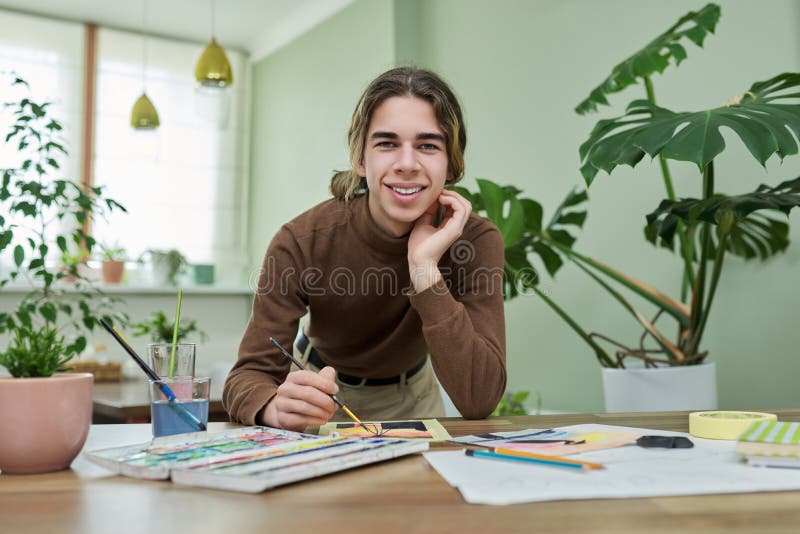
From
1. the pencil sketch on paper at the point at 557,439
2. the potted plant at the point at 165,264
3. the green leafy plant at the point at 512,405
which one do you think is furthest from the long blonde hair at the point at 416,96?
the potted plant at the point at 165,264

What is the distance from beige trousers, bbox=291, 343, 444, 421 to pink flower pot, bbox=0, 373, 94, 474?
3.16 ft

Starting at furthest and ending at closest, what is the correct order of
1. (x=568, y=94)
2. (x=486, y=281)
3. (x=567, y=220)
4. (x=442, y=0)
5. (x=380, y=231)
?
1. (x=442, y=0)
2. (x=568, y=94)
3. (x=567, y=220)
4. (x=380, y=231)
5. (x=486, y=281)

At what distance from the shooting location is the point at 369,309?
1.64m

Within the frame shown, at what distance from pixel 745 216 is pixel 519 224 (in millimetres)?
655

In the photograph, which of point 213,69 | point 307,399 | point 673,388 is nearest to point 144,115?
point 213,69

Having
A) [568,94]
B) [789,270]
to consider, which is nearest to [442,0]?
[568,94]

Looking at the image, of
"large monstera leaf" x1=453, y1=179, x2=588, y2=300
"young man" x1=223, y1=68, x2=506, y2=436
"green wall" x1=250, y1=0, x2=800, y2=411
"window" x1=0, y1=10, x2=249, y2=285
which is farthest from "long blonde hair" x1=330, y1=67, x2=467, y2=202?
"window" x1=0, y1=10, x2=249, y2=285

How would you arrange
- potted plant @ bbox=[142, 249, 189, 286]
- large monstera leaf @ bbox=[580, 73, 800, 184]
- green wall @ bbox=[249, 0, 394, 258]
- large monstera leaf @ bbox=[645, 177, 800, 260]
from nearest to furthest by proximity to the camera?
1. large monstera leaf @ bbox=[580, 73, 800, 184]
2. large monstera leaf @ bbox=[645, 177, 800, 260]
3. green wall @ bbox=[249, 0, 394, 258]
4. potted plant @ bbox=[142, 249, 189, 286]

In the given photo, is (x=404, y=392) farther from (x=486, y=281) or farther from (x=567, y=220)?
(x=567, y=220)

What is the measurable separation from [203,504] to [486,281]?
91cm

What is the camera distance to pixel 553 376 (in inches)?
126

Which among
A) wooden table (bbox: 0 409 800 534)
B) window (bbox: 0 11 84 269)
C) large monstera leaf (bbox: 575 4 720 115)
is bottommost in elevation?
wooden table (bbox: 0 409 800 534)

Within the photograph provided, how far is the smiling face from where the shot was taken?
4.84 feet

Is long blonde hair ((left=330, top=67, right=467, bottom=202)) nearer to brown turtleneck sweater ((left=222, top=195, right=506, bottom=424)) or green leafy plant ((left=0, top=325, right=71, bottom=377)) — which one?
brown turtleneck sweater ((left=222, top=195, right=506, bottom=424))
